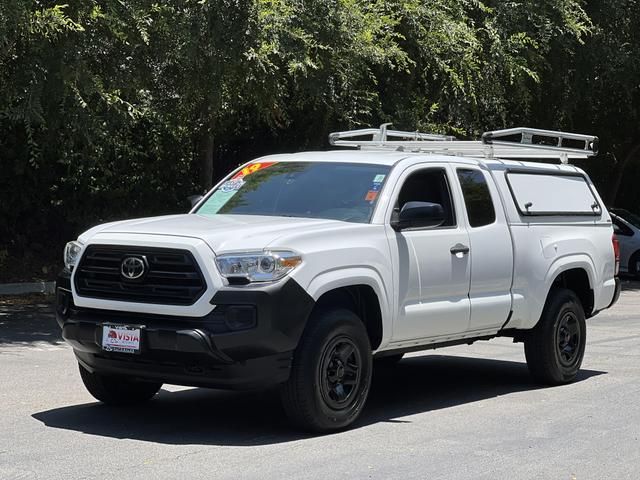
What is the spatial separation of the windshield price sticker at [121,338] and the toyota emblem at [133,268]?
34 centimetres

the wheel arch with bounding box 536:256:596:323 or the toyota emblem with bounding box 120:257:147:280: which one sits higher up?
the toyota emblem with bounding box 120:257:147:280

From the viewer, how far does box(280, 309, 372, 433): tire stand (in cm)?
743

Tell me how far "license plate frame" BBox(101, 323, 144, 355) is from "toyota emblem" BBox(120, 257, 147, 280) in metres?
0.34

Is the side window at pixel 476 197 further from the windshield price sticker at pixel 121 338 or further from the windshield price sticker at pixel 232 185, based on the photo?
the windshield price sticker at pixel 121 338

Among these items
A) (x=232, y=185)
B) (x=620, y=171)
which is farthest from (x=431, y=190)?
(x=620, y=171)

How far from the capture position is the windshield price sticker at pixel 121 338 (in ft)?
24.0

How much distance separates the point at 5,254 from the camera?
62.0 ft

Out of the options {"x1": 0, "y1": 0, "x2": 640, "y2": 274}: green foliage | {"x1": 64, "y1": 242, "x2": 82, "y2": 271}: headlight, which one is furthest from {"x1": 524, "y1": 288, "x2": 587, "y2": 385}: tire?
{"x1": 0, "y1": 0, "x2": 640, "y2": 274}: green foliage

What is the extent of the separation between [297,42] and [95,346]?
896cm

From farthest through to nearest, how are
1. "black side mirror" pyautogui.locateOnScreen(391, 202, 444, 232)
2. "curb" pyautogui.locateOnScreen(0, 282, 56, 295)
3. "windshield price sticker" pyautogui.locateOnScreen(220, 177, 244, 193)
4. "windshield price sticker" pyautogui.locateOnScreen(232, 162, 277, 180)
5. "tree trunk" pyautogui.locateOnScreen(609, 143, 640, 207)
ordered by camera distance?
"tree trunk" pyautogui.locateOnScreen(609, 143, 640, 207)
"curb" pyautogui.locateOnScreen(0, 282, 56, 295)
"windshield price sticker" pyautogui.locateOnScreen(232, 162, 277, 180)
"windshield price sticker" pyautogui.locateOnScreen(220, 177, 244, 193)
"black side mirror" pyautogui.locateOnScreen(391, 202, 444, 232)

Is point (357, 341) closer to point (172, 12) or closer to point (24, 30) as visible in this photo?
point (24, 30)

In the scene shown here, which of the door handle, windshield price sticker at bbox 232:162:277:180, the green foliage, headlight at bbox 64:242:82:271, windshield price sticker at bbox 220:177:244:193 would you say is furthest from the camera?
the green foliage

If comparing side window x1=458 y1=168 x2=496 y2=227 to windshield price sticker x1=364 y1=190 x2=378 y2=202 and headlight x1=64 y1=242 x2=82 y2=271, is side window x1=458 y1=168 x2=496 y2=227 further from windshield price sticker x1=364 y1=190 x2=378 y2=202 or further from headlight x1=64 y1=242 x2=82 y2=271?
headlight x1=64 y1=242 x2=82 y2=271

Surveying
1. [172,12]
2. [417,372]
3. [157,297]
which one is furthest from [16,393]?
[172,12]
